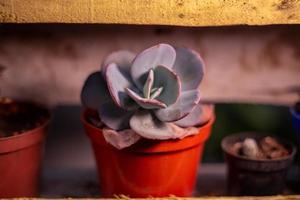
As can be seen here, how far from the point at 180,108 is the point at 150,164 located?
12 centimetres

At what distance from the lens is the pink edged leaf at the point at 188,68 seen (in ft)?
2.79

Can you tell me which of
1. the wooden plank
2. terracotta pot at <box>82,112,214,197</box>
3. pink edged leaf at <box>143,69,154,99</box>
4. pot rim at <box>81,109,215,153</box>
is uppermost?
the wooden plank

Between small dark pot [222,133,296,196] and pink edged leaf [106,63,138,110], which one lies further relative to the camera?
small dark pot [222,133,296,196]

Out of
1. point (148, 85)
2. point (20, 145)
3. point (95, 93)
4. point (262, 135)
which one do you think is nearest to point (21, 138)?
point (20, 145)

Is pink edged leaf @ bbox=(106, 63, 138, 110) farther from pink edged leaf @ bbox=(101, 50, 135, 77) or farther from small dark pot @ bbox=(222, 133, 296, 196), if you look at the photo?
small dark pot @ bbox=(222, 133, 296, 196)

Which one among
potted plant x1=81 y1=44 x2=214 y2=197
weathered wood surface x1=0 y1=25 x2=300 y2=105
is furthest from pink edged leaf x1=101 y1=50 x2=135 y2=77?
weathered wood surface x1=0 y1=25 x2=300 y2=105

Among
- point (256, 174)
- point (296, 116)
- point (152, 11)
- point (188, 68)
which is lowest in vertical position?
point (256, 174)

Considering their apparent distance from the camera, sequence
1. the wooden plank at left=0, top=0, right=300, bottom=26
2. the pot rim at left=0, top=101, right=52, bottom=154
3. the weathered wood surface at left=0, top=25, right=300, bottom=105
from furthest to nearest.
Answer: the weathered wood surface at left=0, top=25, right=300, bottom=105 < the pot rim at left=0, top=101, right=52, bottom=154 < the wooden plank at left=0, top=0, right=300, bottom=26

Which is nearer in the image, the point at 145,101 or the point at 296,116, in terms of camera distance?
the point at 145,101

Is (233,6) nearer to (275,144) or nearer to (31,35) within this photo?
(275,144)

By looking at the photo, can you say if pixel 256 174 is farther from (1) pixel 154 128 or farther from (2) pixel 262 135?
(1) pixel 154 128

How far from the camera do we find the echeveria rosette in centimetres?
80

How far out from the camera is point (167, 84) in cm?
82

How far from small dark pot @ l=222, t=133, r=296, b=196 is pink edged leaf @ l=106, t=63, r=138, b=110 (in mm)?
267
